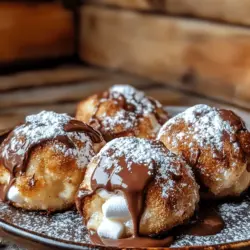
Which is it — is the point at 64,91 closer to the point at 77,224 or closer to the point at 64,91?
the point at 64,91

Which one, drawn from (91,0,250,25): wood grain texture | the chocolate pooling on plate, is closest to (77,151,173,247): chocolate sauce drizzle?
the chocolate pooling on plate

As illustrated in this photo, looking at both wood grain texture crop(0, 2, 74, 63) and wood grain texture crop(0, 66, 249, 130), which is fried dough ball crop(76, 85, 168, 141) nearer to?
wood grain texture crop(0, 66, 249, 130)

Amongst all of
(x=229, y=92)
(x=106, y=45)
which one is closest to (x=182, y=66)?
(x=229, y=92)

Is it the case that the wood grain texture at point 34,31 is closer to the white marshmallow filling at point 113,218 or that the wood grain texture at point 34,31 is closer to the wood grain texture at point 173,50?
the wood grain texture at point 173,50

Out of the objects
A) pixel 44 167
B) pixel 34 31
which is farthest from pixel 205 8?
pixel 44 167

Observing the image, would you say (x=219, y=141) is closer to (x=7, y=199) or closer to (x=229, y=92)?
(x=7, y=199)
